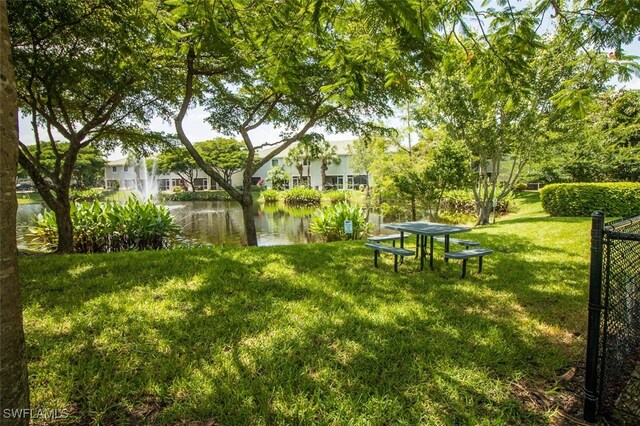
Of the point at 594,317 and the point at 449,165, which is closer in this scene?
the point at 594,317

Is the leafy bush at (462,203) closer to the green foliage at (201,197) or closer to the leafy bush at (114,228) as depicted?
the leafy bush at (114,228)

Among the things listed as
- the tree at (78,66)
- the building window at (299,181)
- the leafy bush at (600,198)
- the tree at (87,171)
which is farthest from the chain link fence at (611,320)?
the tree at (87,171)

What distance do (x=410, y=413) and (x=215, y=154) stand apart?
40.5m

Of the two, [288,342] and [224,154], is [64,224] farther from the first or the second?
[224,154]

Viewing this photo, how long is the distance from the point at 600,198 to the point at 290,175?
35488mm

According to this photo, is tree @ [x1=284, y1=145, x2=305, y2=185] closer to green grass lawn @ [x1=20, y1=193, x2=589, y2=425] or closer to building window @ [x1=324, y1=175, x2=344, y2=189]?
building window @ [x1=324, y1=175, x2=344, y2=189]

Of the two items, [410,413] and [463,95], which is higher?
[463,95]

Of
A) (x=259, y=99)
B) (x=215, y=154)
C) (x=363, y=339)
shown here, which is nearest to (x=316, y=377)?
(x=363, y=339)

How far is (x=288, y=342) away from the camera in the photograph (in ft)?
10.2

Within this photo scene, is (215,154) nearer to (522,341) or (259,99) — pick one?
(259,99)

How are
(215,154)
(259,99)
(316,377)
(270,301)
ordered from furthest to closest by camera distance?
1. (215,154)
2. (259,99)
3. (270,301)
4. (316,377)

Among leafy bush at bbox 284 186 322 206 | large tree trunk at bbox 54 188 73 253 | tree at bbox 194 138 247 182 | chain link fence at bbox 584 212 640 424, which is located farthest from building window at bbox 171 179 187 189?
chain link fence at bbox 584 212 640 424

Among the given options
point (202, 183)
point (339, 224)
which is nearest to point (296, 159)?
point (202, 183)

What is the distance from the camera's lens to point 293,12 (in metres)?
4.64
